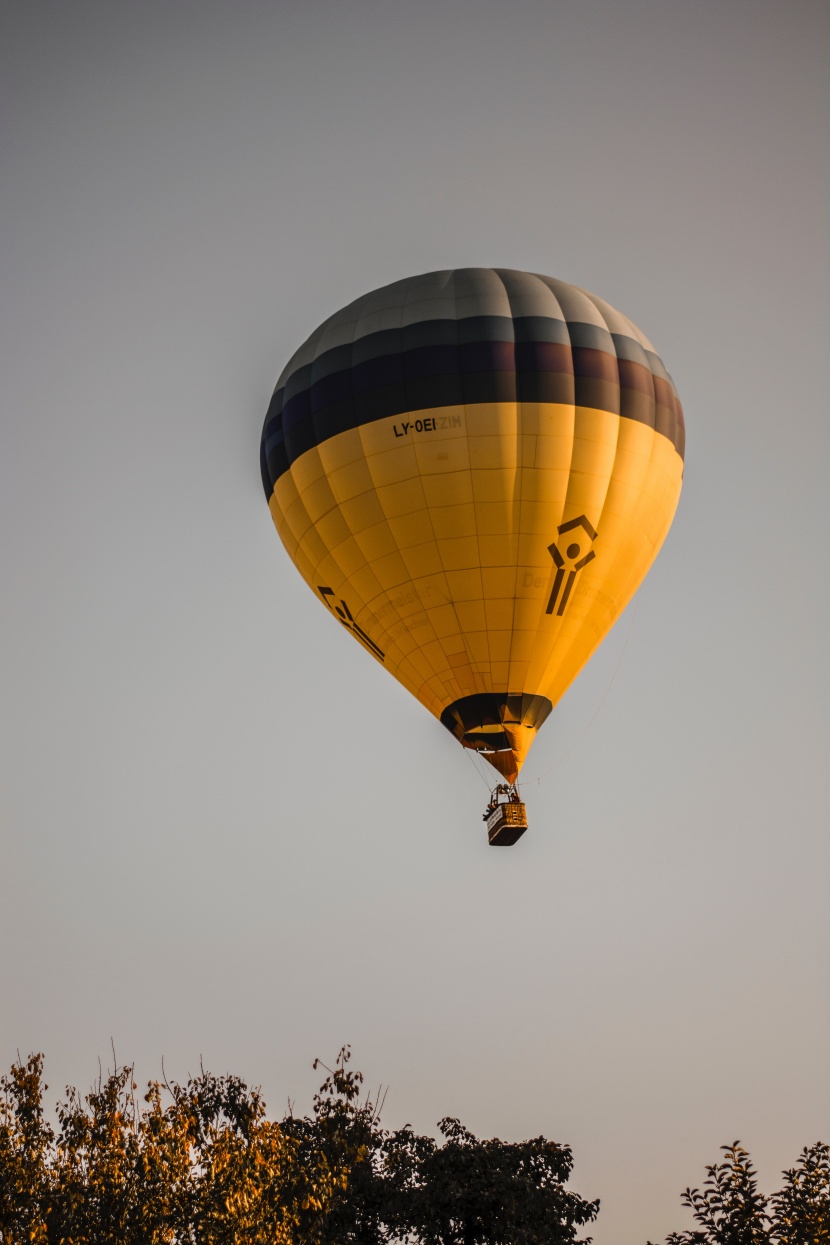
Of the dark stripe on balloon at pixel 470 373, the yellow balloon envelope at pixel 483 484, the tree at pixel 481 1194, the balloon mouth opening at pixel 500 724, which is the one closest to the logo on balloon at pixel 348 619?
the yellow balloon envelope at pixel 483 484

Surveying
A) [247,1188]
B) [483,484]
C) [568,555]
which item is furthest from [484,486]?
[247,1188]

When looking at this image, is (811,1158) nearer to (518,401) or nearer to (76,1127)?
(76,1127)

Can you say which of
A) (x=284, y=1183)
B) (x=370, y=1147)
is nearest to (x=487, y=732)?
(x=284, y=1183)

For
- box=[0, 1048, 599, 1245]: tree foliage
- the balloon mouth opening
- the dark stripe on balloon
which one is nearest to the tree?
box=[0, 1048, 599, 1245]: tree foliage

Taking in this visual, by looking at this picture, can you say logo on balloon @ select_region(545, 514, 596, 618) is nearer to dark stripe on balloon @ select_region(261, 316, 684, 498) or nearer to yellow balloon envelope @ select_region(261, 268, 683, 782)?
yellow balloon envelope @ select_region(261, 268, 683, 782)

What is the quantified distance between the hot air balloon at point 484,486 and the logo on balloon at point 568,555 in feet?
0.11

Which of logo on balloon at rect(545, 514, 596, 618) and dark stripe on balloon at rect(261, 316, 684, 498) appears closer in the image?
dark stripe on balloon at rect(261, 316, 684, 498)

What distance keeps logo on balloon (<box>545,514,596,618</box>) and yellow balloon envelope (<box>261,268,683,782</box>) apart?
0.03 meters

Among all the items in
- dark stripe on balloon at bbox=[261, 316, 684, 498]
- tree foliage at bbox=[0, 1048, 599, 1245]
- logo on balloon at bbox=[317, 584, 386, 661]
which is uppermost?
dark stripe on balloon at bbox=[261, 316, 684, 498]

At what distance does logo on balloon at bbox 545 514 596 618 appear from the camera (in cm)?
2750

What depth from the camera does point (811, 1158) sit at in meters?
24.2

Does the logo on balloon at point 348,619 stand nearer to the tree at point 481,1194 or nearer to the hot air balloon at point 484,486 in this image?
the hot air balloon at point 484,486

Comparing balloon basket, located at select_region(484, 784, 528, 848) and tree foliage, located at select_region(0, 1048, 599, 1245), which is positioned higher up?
balloon basket, located at select_region(484, 784, 528, 848)

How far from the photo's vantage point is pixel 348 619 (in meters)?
29.3
